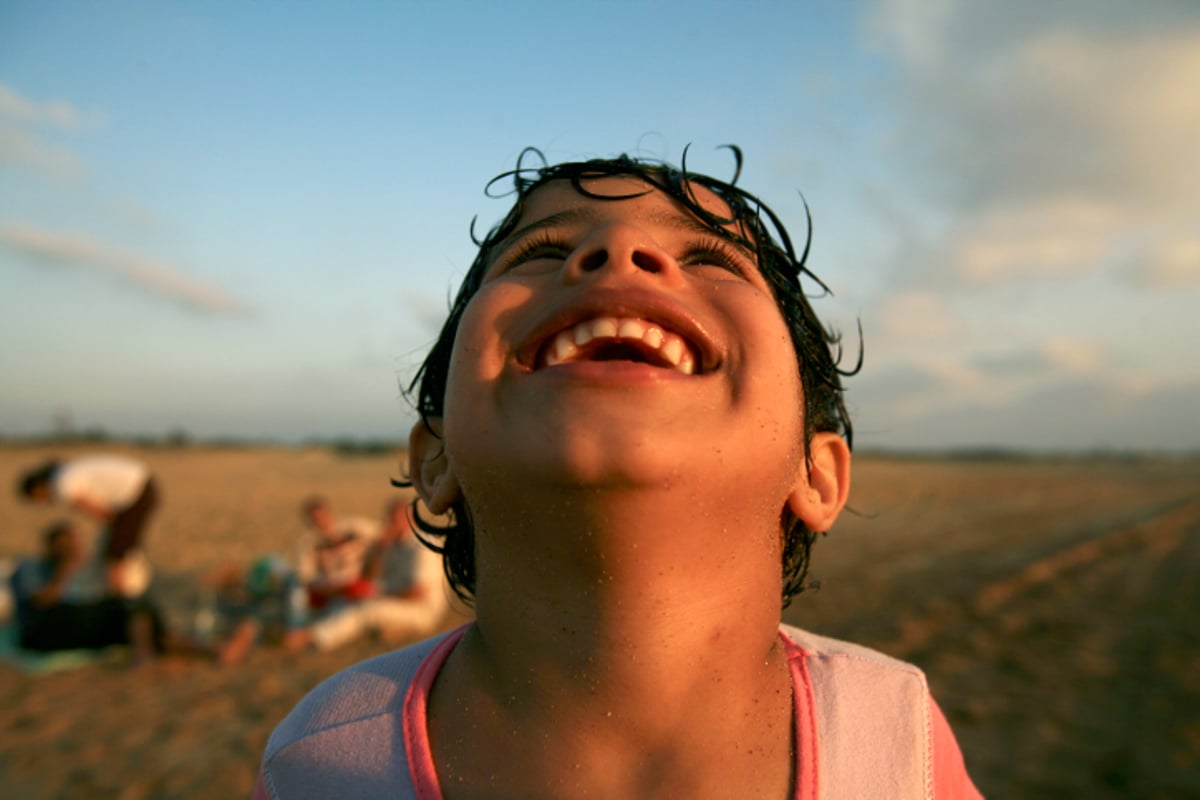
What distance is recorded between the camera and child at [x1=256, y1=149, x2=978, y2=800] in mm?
1176

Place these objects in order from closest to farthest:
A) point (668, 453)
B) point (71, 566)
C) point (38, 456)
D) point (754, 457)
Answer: point (668, 453) → point (754, 457) → point (71, 566) → point (38, 456)

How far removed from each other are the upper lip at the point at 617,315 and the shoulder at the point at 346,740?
2.33 feet

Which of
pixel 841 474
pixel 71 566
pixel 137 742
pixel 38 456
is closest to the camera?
pixel 841 474

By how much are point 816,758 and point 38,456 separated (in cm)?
4718

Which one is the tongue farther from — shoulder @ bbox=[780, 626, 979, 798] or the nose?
shoulder @ bbox=[780, 626, 979, 798]

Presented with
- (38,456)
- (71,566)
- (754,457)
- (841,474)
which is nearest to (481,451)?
(754,457)

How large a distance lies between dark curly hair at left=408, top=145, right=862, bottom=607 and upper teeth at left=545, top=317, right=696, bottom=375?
0.38 metres

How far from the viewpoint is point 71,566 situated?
6.78 metres

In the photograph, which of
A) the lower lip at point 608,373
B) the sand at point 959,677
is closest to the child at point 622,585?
the lower lip at point 608,373

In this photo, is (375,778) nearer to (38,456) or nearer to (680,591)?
(680,591)

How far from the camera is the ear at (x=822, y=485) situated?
63.1 inches

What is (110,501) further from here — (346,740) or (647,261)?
(647,261)

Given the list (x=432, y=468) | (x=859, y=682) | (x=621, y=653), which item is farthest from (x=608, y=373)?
(x=859, y=682)

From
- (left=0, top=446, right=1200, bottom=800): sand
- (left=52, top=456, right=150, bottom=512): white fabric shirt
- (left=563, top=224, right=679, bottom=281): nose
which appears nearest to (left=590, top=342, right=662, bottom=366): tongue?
(left=563, top=224, right=679, bottom=281): nose
